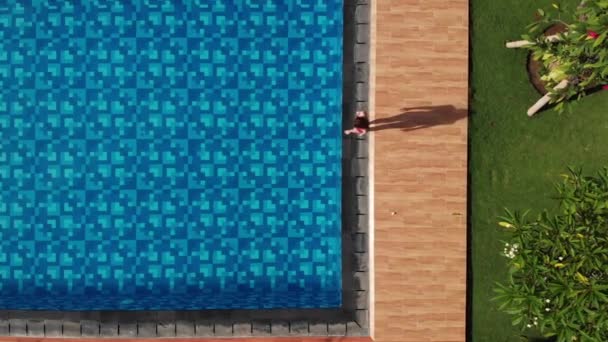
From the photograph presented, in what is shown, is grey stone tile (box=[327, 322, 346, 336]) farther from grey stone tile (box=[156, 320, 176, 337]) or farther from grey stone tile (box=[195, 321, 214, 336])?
grey stone tile (box=[156, 320, 176, 337])

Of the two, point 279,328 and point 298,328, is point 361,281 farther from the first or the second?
point 279,328

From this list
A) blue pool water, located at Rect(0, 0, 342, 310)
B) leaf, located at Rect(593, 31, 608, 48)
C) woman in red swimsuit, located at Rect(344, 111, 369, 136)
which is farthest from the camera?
blue pool water, located at Rect(0, 0, 342, 310)

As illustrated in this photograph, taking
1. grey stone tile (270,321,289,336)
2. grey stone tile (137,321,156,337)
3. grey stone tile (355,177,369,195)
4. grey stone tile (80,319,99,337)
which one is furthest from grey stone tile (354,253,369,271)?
grey stone tile (80,319,99,337)

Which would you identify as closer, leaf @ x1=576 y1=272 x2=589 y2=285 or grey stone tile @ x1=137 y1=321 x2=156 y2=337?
leaf @ x1=576 y1=272 x2=589 y2=285

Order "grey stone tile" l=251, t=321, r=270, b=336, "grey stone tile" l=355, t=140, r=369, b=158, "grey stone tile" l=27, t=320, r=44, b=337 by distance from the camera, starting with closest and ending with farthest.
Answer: "grey stone tile" l=27, t=320, r=44, b=337, "grey stone tile" l=251, t=321, r=270, b=336, "grey stone tile" l=355, t=140, r=369, b=158

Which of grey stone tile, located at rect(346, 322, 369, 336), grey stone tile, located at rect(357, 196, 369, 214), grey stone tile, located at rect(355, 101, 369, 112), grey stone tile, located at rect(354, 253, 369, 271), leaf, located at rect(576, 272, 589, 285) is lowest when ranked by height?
grey stone tile, located at rect(346, 322, 369, 336)

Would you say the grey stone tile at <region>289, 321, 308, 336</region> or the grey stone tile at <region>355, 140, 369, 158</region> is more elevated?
the grey stone tile at <region>355, 140, 369, 158</region>

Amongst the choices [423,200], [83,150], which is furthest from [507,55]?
[83,150]
